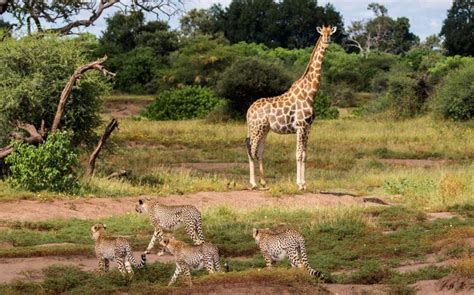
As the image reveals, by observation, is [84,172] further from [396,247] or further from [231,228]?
[396,247]

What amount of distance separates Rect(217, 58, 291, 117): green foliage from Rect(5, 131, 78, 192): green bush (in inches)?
777

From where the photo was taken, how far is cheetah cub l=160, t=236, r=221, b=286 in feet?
33.1

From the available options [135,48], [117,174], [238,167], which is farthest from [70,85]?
[135,48]

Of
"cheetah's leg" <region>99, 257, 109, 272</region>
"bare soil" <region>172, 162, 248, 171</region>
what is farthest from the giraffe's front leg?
"cheetah's leg" <region>99, 257, 109, 272</region>

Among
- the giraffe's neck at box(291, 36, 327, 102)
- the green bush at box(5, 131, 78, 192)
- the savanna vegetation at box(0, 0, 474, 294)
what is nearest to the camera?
the savanna vegetation at box(0, 0, 474, 294)

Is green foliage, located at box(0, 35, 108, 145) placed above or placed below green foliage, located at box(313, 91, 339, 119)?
above

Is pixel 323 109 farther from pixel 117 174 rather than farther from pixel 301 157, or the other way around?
pixel 117 174

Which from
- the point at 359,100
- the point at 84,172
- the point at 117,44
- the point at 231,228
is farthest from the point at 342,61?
the point at 231,228

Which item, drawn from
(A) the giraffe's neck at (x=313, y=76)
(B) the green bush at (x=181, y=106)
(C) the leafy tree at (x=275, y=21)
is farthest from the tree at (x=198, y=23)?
(A) the giraffe's neck at (x=313, y=76)

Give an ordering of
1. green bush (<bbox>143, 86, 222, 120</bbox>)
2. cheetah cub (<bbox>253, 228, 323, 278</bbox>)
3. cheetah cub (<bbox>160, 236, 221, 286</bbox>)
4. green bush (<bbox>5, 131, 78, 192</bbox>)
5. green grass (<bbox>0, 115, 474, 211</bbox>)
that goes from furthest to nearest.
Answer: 1. green bush (<bbox>143, 86, 222, 120</bbox>)
2. green grass (<bbox>0, 115, 474, 211</bbox>)
3. green bush (<bbox>5, 131, 78, 192</bbox>)
4. cheetah cub (<bbox>253, 228, 323, 278</bbox>)
5. cheetah cub (<bbox>160, 236, 221, 286</bbox>)

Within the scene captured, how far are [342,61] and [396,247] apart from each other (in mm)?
45891

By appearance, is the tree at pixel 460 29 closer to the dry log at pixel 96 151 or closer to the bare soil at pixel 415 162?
the bare soil at pixel 415 162

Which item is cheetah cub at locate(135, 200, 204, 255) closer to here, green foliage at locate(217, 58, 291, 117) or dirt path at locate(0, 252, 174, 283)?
dirt path at locate(0, 252, 174, 283)

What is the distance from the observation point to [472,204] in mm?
16859
